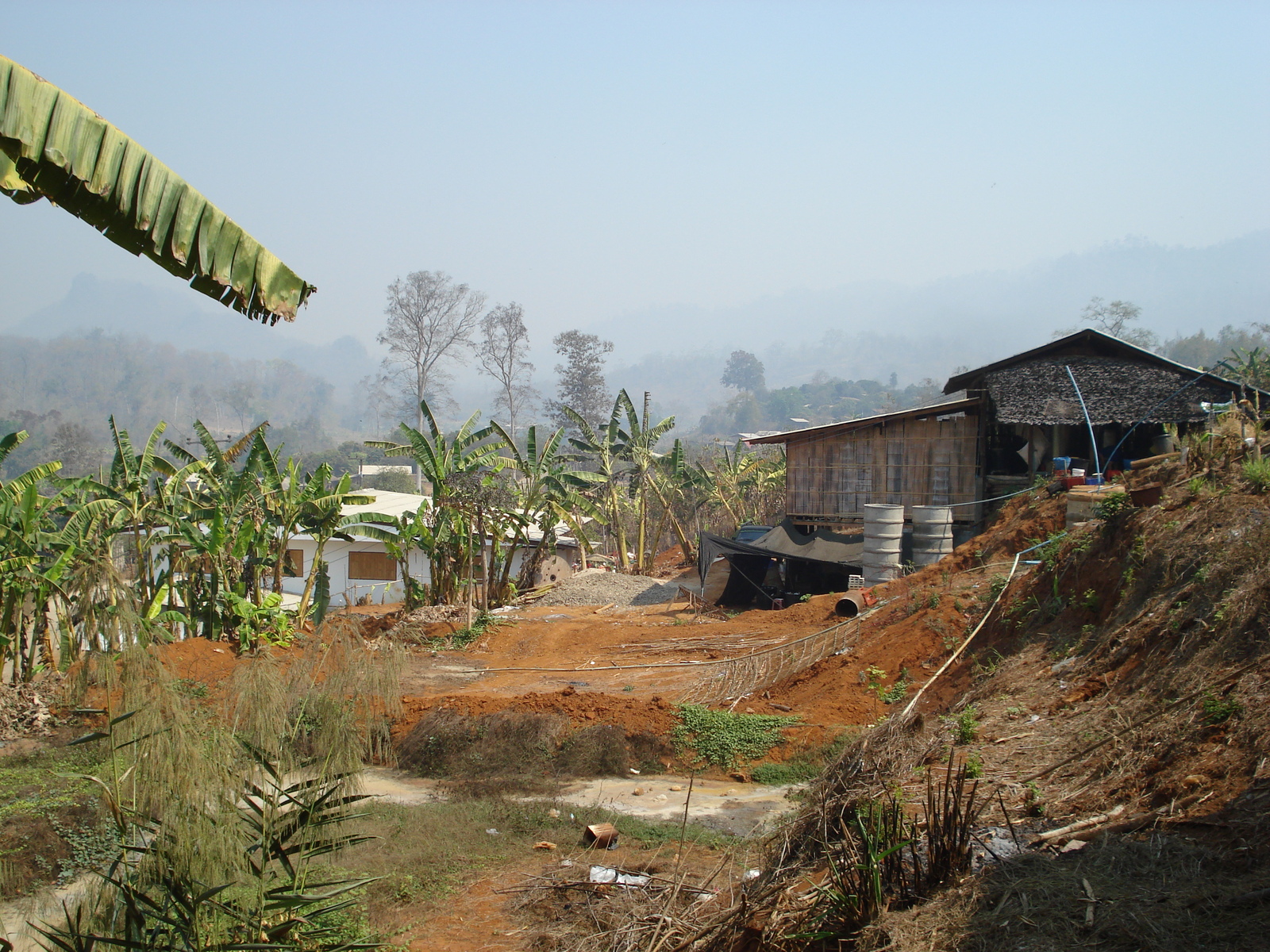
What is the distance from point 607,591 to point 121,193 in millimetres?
19295

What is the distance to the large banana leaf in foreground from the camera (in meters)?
3.55

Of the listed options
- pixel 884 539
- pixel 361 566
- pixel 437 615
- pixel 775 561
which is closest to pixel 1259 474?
pixel 884 539

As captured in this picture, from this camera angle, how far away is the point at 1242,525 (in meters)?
8.12

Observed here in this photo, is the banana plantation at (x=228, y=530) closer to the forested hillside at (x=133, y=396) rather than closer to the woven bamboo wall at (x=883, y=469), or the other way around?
the woven bamboo wall at (x=883, y=469)

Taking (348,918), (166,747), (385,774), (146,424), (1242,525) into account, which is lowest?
(385,774)

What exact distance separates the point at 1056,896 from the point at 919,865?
666 millimetres

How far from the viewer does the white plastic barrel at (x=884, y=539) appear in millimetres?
16828

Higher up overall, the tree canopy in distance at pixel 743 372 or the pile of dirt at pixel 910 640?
the tree canopy in distance at pixel 743 372

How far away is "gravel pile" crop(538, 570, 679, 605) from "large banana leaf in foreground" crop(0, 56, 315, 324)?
1781cm

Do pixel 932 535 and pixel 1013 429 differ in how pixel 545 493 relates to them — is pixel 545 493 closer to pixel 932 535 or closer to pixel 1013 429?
pixel 932 535

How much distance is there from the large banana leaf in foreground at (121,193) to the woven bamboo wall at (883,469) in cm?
1776

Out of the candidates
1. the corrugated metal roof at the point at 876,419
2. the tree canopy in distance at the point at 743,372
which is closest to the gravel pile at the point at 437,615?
the corrugated metal roof at the point at 876,419

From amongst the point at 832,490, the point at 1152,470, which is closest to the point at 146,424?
the point at 832,490

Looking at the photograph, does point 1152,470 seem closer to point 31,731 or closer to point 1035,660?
point 1035,660
